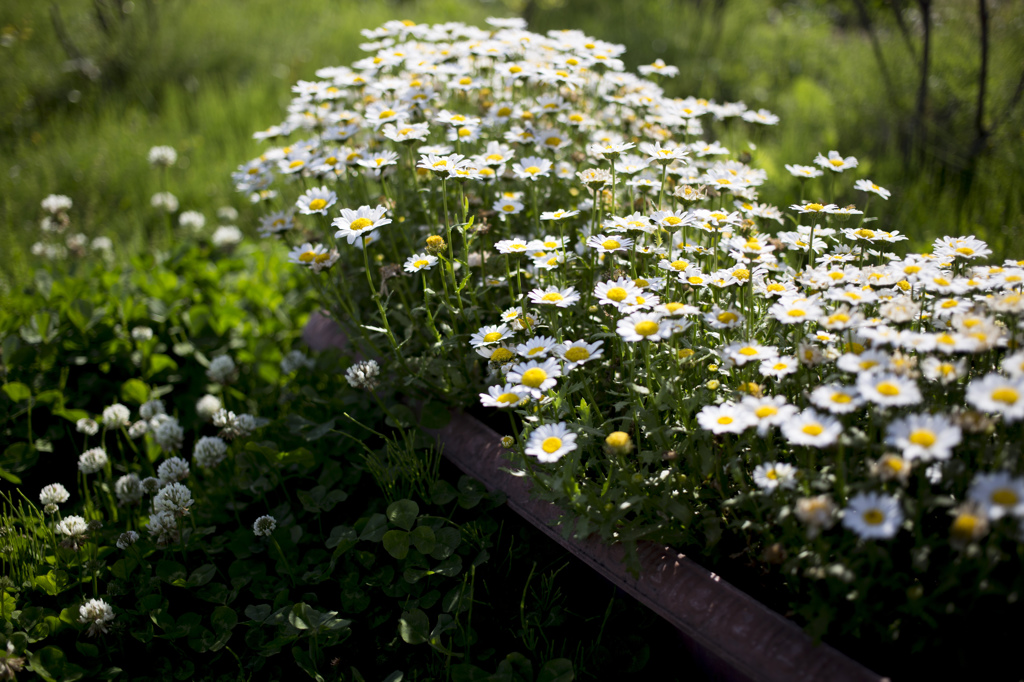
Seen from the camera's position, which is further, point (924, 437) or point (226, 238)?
point (226, 238)

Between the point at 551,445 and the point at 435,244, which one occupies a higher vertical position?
the point at 435,244

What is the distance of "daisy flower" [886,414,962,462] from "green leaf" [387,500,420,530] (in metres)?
1.11

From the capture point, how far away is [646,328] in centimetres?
138

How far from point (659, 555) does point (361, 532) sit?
797 mm

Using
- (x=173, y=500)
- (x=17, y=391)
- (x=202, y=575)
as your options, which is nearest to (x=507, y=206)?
(x=173, y=500)

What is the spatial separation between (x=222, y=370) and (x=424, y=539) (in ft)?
3.80

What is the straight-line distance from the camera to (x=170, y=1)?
6.29 metres

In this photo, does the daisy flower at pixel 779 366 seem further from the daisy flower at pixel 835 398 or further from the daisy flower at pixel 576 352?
the daisy flower at pixel 576 352

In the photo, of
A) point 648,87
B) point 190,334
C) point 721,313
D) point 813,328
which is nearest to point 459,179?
point 721,313

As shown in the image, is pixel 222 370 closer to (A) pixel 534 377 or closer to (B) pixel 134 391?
(B) pixel 134 391

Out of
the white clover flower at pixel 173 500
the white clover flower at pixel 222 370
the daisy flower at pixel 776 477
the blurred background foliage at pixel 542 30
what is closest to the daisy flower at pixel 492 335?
the daisy flower at pixel 776 477

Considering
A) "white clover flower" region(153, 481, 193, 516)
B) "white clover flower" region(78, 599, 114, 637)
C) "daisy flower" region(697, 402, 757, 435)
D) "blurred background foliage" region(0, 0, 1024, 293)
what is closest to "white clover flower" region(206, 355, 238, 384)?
"white clover flower" region(153, 481, 193, 516)

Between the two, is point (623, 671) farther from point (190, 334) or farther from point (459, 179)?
point (190, 334)

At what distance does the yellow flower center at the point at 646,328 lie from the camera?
1.38 m
